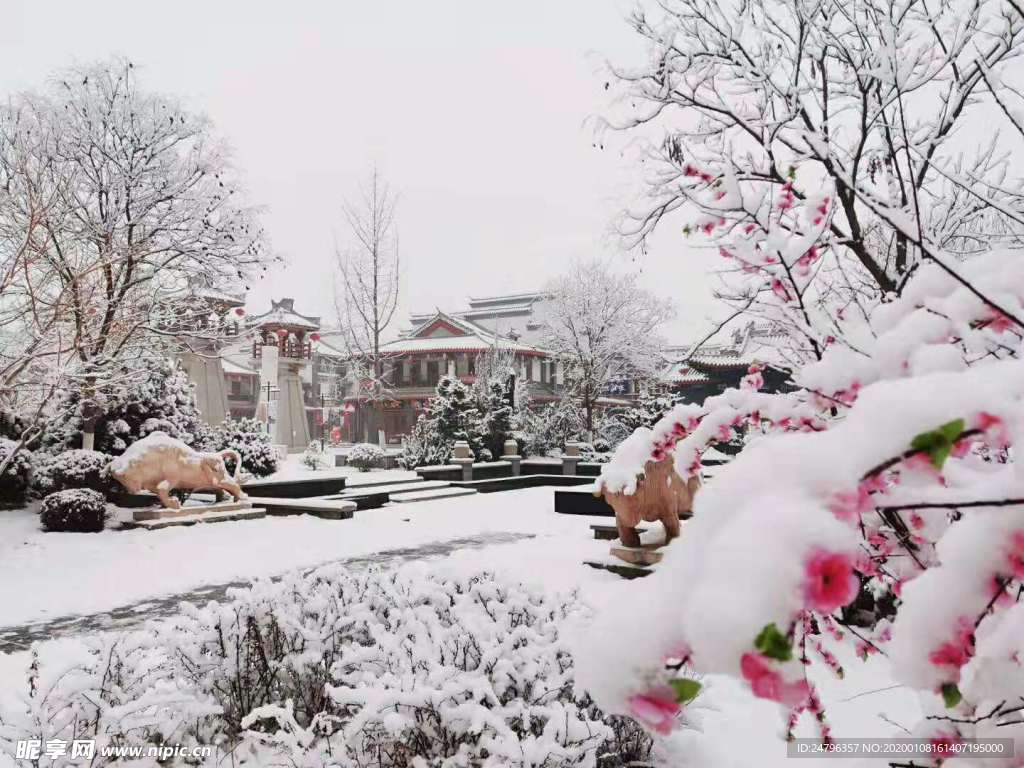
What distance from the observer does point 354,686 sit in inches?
133

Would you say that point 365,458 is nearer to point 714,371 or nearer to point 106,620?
point 714,371

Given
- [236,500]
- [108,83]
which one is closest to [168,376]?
[236,500]

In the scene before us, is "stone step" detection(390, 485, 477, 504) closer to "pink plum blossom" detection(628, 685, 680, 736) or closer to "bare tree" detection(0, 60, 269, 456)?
"bare tree" detection(0, 60, 269, 456)

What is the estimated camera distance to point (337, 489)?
15.5m

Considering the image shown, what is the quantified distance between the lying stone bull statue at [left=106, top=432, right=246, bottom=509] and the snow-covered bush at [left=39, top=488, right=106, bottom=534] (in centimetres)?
67

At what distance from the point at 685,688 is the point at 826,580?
210 millimetres

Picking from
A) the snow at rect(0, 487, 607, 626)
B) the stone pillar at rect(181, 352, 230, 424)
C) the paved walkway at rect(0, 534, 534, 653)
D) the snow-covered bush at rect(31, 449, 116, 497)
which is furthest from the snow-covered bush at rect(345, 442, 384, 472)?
the paved walkway at rect(0, 534, 534, 653)

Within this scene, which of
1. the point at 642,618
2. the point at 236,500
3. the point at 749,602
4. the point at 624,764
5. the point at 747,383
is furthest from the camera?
the point at 236,500

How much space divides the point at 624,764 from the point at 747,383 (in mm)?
1916

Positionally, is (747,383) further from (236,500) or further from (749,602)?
(236,500)

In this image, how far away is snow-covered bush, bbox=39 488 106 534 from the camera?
11.0 meters

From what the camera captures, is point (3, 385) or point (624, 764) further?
point (3, 385)

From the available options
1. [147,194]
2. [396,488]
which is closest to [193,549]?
[396,488]

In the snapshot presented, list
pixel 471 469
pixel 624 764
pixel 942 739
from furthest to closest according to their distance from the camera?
pixel 471 469
pixel 624 764
pixel 942 739
